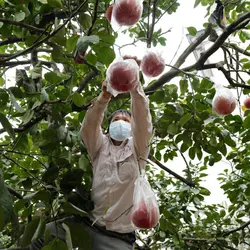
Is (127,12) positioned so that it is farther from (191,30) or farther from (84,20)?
(191,30)

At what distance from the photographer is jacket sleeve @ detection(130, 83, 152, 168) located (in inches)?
48.6

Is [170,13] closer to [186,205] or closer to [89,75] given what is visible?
[89,75]

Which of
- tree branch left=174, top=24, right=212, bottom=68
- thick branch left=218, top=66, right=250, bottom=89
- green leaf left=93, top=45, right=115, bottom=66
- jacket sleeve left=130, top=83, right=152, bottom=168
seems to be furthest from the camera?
tree branch left=174, top=24, right=212, bottom=68

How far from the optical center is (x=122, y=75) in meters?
1.02

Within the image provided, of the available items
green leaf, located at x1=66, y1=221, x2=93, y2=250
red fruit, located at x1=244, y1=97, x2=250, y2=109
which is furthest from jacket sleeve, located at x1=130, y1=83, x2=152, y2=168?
red fruit, located at x1=244, y1=97, x2=250, y2=109

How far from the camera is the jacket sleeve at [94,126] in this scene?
52.1 inches

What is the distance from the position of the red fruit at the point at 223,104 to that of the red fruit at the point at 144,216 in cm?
47

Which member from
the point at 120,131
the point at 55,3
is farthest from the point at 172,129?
the point at 55,3

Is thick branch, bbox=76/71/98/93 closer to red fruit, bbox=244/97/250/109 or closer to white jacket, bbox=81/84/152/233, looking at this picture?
white jacket, bbox=81/84/152/233

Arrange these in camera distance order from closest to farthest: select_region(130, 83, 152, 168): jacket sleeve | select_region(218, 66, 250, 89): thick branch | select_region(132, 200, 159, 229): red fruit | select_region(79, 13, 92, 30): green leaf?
select_region(132, 200, 159, 229): red fruit < select_region(130, 83, 152, 168): jacket sleeve < select_region(79, 13, 92, 30): green leaf < select_region(218, 66, 250, 89): thick branch

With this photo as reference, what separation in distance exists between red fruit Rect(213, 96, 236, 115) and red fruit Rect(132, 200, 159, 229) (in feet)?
1.54

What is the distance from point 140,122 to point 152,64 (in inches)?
8.3

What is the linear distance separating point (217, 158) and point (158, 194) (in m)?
0.80

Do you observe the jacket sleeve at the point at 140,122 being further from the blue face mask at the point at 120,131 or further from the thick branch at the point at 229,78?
the thick branch at the point at 229,78
